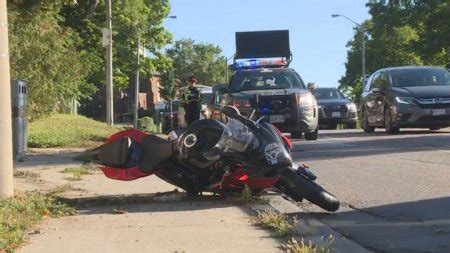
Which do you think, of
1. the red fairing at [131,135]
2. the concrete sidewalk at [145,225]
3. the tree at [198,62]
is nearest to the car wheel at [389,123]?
the concrete sidewalk at [145,225]

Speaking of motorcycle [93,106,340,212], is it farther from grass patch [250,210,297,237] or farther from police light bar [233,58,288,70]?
police light bar [233,58,288,70]

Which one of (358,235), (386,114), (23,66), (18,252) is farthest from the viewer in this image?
(23,66)

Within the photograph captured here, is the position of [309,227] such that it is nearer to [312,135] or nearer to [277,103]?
[277,103]

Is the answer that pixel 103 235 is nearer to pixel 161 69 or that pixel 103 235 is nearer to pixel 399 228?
pixel 399 228

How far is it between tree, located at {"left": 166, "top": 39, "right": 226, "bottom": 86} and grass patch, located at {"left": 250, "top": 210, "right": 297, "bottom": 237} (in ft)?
385

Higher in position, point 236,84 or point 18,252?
point 236,84

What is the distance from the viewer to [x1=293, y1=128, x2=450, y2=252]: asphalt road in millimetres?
5559

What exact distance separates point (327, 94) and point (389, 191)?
618 inches

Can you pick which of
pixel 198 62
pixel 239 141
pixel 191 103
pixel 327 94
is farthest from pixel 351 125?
pixel 198 62

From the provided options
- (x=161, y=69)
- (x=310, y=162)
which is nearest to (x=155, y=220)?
(x=310, y=162)

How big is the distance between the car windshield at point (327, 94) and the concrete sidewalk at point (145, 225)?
15.2 metres

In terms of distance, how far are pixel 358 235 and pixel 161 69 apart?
4285 cm

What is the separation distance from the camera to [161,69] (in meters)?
47.8

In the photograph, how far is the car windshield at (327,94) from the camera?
75.6 ft
